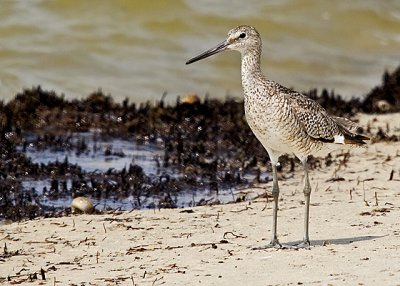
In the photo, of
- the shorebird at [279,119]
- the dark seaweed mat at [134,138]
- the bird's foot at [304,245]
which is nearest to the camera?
the bird's foot at [304,245]

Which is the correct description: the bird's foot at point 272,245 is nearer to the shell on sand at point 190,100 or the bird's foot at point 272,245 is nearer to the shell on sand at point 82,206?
the shell on sand at point 82,206

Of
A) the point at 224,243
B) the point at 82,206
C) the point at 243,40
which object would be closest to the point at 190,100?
the point at 82,206

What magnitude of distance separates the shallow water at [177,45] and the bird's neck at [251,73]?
711cm

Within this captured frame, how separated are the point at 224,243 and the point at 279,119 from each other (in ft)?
3.22

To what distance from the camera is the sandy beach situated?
643 cm

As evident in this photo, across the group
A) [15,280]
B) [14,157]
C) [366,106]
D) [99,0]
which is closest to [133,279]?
[15,280]

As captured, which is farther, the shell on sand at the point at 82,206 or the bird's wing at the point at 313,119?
the shell on sand at the point at 82,206

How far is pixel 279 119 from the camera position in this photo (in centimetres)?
726

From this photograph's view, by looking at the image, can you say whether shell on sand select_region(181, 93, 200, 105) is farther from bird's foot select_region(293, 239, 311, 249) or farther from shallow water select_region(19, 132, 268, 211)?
bird's foot select_region(293, 239, 311, 249)

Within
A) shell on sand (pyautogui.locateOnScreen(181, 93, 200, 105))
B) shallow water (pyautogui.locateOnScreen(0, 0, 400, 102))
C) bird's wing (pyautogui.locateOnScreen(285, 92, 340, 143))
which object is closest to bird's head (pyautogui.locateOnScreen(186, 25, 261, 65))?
bird's wing (pyautogui.locateOnScreen(285, 92, 340, 143))

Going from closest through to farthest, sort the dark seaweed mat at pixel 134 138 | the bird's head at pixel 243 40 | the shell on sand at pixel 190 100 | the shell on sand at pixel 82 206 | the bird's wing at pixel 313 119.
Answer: the bird's wing at pixel 313 119 < the bird's head at pixel 243 40 < the shell on sand at pixel 82 206 < the dark seaweed mat at pixel 134 138 < the shell on sand at pixel 190 100

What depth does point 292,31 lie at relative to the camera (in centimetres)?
1878

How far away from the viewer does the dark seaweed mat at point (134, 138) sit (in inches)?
393

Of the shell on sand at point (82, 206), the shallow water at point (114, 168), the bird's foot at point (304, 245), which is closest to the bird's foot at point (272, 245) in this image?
the bird's foot at point (304, 245)
